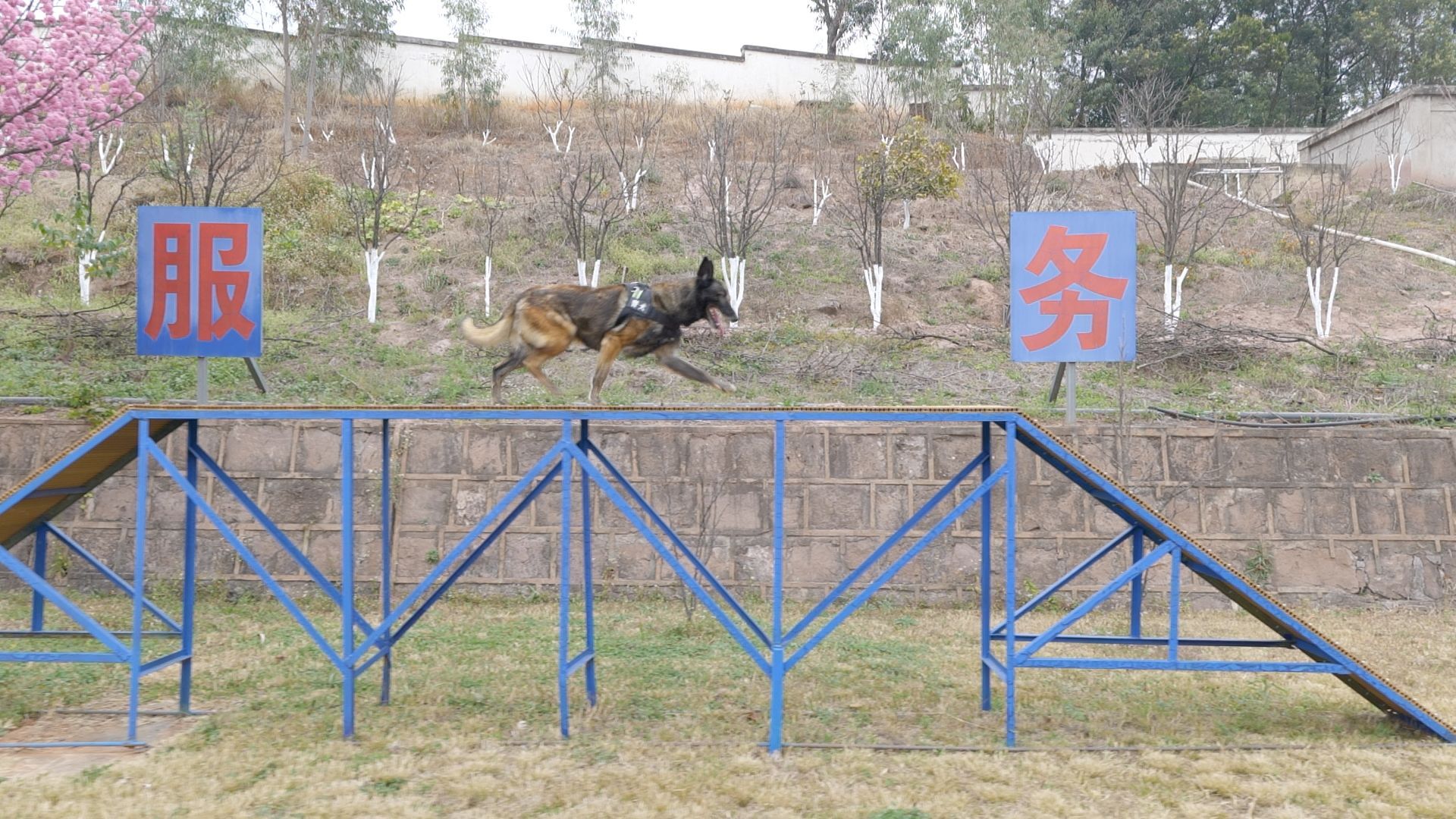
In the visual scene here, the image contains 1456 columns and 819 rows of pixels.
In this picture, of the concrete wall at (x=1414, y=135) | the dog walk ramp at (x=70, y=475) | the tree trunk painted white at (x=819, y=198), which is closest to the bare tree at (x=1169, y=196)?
the concrete wall at (x=1414, y=135)

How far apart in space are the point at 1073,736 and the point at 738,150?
62.4 feet

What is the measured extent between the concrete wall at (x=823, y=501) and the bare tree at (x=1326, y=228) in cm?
549

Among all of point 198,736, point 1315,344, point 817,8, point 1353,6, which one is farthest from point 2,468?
point 1353,6

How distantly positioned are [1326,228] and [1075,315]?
38.4 ft

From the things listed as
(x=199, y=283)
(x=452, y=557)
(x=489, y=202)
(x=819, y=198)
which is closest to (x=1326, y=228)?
(x=819, y=198)

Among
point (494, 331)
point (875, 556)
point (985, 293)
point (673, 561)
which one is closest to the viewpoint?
point (673, 561)

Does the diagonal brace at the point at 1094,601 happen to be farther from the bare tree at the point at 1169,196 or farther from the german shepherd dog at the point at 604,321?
the bare tree at the point at 1169,196

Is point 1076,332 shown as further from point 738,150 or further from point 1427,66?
point 1427,66

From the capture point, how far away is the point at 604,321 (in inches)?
307

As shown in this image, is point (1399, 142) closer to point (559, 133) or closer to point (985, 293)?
point (985, 293)

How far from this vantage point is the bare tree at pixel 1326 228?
51.8 feet

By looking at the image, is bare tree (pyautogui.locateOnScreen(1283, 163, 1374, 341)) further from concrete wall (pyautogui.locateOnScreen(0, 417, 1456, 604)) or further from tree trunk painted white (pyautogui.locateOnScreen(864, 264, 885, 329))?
tree trunk painted white (pyautogui.locateOnScreen(864, 264, 885, 329))

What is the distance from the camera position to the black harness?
7.74 m

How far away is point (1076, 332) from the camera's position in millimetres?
10062
